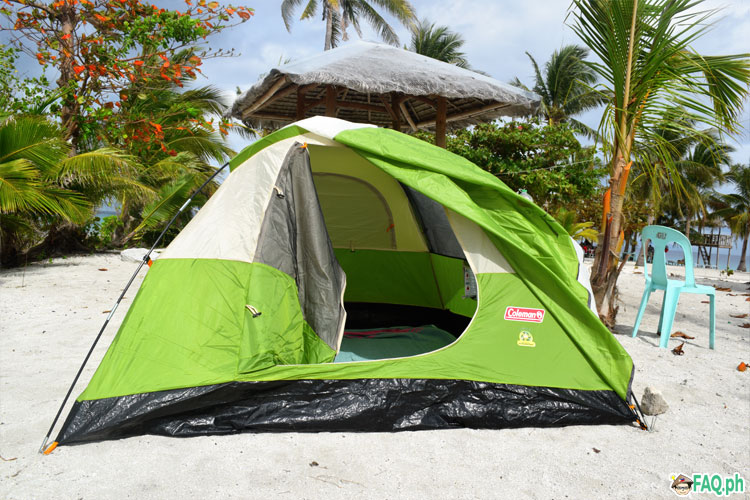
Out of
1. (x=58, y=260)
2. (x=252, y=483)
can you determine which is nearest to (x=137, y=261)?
(x=58, y=260)

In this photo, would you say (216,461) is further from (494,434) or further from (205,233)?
(494,434)

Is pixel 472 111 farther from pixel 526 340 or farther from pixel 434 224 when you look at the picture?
pixel 526 340

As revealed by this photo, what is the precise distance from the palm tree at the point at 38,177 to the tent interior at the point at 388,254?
372 cm

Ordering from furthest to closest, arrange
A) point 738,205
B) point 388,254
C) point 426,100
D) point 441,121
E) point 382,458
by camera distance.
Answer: point 738,205
point 426,100
point 441,121
point 388,254
point 382,458

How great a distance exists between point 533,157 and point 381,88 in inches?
251

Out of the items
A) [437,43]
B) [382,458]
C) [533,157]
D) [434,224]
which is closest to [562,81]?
[437,43]

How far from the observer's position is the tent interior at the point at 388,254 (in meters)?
4.05

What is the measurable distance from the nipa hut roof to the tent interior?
96 centimetres

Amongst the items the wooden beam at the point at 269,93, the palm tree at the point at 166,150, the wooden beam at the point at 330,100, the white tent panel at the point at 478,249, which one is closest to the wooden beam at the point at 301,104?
the wooden beam at the point at 269,93

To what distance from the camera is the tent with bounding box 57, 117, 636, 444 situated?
228 cm

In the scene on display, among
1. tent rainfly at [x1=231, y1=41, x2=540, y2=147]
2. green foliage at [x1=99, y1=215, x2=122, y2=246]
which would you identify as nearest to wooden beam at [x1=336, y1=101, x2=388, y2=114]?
tent rainfly at [x1=231, y1=41, x2=540, y2=147]

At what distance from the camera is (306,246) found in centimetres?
288

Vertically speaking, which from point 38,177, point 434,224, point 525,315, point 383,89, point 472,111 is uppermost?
point 472,111

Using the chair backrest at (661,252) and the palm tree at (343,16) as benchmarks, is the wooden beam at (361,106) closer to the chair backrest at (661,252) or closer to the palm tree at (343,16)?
the chair backrest at (661,252)
